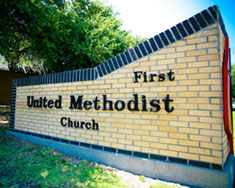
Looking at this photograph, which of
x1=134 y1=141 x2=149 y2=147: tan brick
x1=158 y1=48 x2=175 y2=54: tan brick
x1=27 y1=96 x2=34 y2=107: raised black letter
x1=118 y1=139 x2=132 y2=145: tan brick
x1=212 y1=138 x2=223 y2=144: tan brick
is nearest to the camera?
x1=212 y1=138 x2=223 y2=144: tan brick

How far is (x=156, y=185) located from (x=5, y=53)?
295 inches

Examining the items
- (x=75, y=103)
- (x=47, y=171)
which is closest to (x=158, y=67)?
(x=75, y=103)

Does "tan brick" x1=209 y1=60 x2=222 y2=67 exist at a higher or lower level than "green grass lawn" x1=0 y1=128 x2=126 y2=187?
higher

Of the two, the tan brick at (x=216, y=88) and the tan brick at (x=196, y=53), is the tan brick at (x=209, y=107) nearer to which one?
the tan brick at (x=216, y=88)

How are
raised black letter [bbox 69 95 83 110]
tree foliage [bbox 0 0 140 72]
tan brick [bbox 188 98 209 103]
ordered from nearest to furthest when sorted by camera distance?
tan brick [bbox 188 98 209 103]
raised black letter [bbox 69 95 83 110]
tree foliage [bbox 0 0 140 72]

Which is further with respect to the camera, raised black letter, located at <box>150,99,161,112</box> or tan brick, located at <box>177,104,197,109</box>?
raised black letter, located at <box>150,99,161,112</box>

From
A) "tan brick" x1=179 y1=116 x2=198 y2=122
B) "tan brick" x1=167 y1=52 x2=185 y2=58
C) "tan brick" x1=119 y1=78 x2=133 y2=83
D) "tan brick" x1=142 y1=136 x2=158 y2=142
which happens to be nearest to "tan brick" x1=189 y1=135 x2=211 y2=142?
"tan brick" x1=179 y1=116 x2=198 y2=122

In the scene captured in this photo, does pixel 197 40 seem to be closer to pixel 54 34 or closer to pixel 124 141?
pixel 124 141

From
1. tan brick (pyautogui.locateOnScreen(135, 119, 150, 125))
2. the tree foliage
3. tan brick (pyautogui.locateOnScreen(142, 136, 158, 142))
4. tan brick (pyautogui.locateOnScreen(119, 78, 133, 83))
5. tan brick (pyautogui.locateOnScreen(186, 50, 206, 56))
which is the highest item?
the tree foliage

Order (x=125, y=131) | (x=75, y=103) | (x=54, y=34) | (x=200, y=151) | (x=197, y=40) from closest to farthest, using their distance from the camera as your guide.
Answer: (x=200, y=151) → (x=197, y=40) → (x=125, y=131) → (x=75, y=103) → (x=54, y=34)

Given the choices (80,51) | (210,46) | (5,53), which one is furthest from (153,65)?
(5,53)

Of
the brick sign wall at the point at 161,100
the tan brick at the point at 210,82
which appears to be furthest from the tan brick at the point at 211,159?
the tan brick at the point at 210,82

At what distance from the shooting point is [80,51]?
7.54 m

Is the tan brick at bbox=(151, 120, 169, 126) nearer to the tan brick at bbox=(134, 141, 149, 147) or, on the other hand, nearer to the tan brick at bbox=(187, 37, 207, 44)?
the tan brick at bbox=(134, 141, 149, 147)
